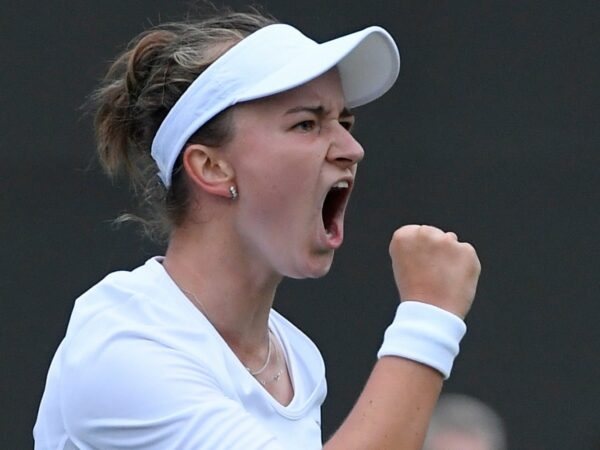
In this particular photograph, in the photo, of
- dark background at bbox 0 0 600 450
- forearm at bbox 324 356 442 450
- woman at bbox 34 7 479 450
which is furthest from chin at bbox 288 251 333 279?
dark background at bbox 0 0 600 450

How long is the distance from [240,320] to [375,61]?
1.44 ft

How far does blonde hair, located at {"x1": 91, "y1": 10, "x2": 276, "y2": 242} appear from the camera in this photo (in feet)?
6.78

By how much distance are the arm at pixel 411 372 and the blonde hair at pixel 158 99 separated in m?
0.34

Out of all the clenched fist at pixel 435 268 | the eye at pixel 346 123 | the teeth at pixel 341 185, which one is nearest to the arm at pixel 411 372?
the clenched fist at pixel 435 268

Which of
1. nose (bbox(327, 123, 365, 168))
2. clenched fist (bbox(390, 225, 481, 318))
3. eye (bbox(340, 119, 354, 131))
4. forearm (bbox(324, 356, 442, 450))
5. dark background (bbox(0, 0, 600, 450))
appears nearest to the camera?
forearm (bbox(324, 356, 442, 450))

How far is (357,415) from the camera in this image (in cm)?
173

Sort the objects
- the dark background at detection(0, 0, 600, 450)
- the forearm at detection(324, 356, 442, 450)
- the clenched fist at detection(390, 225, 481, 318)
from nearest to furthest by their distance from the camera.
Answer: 1. the forearm at detection(324, 356, 442, 450)
2. the clenched fist at detection(390, 225, 481, 318)
3. the dark background at detection(0, 0, 600, 450)

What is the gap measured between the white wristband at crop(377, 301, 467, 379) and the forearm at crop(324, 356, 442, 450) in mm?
11

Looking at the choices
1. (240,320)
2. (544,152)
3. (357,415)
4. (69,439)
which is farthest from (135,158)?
(544,152)

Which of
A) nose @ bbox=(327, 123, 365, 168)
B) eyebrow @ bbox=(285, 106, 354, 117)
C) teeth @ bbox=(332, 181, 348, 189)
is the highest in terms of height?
eyebrow @ bbox=(285, 106, 354, 117)

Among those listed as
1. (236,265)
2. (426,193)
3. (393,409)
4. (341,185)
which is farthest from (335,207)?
(426,193)

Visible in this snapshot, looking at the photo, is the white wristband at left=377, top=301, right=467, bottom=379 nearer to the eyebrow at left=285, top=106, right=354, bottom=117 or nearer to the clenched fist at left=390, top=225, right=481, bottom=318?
the clenched fist at left=390, top=225, right=481, bottom=318

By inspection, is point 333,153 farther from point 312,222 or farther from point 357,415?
point 357,415

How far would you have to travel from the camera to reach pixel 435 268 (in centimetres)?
182
